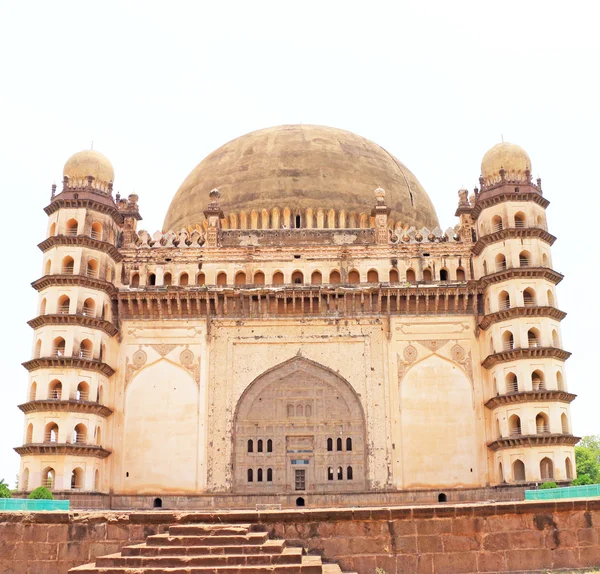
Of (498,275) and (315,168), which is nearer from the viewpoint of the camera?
(498,275)

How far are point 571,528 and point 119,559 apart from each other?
7.30 metres

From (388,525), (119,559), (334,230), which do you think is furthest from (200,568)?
(334,230)

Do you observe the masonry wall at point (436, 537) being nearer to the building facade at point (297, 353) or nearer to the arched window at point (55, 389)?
the building facade at point (297, 353)

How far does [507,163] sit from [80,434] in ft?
61.0

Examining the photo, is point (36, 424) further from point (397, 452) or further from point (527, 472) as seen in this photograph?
point (527, 472)

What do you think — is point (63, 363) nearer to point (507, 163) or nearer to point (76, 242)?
point (76, 242)

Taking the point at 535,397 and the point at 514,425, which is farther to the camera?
the point at 514,425

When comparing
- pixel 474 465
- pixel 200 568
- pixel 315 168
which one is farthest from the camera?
pixel 315 168

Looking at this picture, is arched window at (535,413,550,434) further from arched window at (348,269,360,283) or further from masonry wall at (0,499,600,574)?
masonry wall at (0,499,600,574)

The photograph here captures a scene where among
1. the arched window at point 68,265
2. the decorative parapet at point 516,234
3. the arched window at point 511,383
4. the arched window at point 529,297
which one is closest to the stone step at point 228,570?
→ the arched window at point 511,383

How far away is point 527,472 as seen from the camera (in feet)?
83.8

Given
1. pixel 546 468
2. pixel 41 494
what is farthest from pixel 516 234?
pixel 41 494

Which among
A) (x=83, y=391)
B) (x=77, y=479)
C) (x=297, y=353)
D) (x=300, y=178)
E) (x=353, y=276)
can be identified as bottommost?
(x=77, y=479)

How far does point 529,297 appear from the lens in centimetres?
2825
